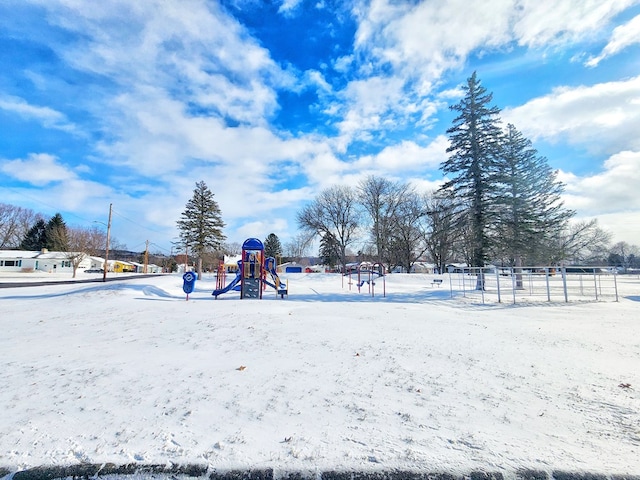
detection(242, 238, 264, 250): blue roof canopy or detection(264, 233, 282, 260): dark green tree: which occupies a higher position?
detection(264, 233, 282, 260): dark green tree

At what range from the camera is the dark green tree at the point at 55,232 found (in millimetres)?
60159

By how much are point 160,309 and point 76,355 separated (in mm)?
5539

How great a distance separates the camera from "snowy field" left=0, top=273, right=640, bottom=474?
2668 millimetres

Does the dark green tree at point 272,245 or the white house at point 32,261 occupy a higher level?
the dark green tree at point 272,245

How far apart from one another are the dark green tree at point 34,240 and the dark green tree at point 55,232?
108 centimetres

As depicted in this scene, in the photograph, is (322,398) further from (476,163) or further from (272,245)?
(272,245)

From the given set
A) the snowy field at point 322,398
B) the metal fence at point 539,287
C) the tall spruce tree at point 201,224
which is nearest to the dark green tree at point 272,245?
the tall spruce tree at point 201,224

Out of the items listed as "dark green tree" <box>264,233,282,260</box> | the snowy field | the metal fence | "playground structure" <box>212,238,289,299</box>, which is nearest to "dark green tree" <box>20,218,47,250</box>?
"dark green tree" <box>264,233,282,260</box>

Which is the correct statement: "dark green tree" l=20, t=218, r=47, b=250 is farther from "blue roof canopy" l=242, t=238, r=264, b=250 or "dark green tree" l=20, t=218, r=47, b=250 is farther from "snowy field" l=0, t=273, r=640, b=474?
"snowy field" l=0, t=273, r=640, b=474

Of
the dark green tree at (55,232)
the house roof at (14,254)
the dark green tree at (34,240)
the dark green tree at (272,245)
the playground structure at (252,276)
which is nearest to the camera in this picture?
the playground structure at (252,276)

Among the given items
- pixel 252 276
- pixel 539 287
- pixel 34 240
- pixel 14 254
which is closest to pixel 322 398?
pixel 252 276

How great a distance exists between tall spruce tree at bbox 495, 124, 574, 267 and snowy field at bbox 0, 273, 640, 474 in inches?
529

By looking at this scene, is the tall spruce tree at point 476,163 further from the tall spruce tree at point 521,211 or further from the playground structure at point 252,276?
the playground structure at point 252,276

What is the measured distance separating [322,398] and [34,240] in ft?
271
